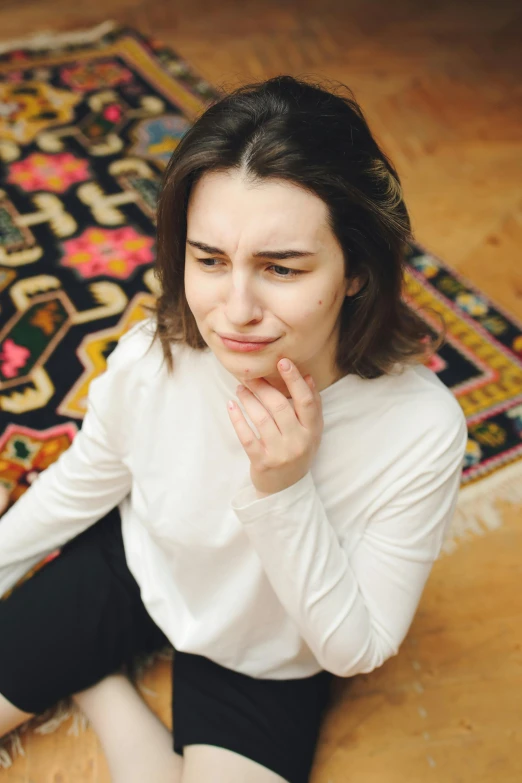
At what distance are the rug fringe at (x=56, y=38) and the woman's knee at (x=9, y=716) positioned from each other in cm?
241

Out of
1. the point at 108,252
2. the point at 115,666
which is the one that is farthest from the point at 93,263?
the point at 115,666

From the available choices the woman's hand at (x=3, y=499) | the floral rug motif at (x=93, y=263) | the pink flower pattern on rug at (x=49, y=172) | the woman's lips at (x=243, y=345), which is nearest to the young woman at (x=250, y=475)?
the woman's lips at (x=243, y=345)

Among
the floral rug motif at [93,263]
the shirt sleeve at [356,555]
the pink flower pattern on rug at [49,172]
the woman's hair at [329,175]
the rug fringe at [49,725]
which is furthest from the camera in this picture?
the pink flower pattern on rug at [49,172]

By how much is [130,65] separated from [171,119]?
439mm

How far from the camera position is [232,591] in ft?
3.21

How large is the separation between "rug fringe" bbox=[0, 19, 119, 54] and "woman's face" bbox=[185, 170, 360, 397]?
2365 millimetres

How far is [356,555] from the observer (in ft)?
2.99

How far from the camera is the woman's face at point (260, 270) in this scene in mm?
729

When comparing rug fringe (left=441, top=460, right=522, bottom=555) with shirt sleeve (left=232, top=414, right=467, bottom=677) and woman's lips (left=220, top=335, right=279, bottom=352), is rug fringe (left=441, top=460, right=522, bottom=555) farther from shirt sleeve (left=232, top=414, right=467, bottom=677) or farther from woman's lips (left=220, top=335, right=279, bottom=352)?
woman's lips (left=220, top=335, right=279, bottom=352)

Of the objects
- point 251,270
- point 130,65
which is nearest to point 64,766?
point 251,270

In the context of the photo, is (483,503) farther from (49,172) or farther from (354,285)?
(49,172)

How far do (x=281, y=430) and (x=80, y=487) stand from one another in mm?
413

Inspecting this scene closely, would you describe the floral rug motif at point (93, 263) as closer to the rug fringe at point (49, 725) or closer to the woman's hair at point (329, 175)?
the rug fringe at point (49, 725)

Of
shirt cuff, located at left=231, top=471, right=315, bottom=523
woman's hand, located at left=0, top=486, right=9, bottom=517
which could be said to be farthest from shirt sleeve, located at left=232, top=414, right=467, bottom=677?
woman's hand, located at left=0, top=486, right=9, bottom=517
